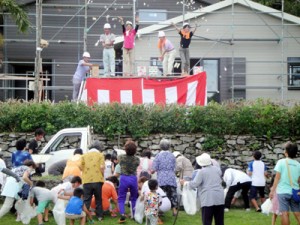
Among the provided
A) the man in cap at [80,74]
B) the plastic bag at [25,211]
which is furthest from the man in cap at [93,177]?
the man in cap at [80,74]

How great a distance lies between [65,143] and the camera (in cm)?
2217

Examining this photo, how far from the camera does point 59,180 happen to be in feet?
62.3

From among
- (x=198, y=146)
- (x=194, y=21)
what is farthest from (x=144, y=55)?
(x=198, y=146)

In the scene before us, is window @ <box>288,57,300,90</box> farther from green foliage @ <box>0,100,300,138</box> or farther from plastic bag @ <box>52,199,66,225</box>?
plastic bag @ <box>52,199,66,225</box>

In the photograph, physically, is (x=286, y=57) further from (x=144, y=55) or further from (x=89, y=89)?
(x=89, y=89)

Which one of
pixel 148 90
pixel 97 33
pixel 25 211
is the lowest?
pixel 25 211

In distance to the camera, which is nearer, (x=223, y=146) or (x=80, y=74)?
(x=223, y=146)

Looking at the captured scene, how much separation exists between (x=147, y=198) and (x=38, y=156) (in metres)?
3.98

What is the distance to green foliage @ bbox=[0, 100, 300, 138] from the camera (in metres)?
24.0

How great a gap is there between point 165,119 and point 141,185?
6056 millimetres

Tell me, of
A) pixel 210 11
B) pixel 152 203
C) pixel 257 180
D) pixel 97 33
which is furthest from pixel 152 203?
pixel 97 33

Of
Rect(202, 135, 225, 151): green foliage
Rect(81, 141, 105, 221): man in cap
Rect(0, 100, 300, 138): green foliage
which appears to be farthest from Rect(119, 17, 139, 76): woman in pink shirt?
Rect(81, 141, 105, 221): man in cap

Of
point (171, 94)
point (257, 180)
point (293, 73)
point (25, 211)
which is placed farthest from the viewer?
point (293, 73)

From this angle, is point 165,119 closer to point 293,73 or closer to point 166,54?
point 166,54
